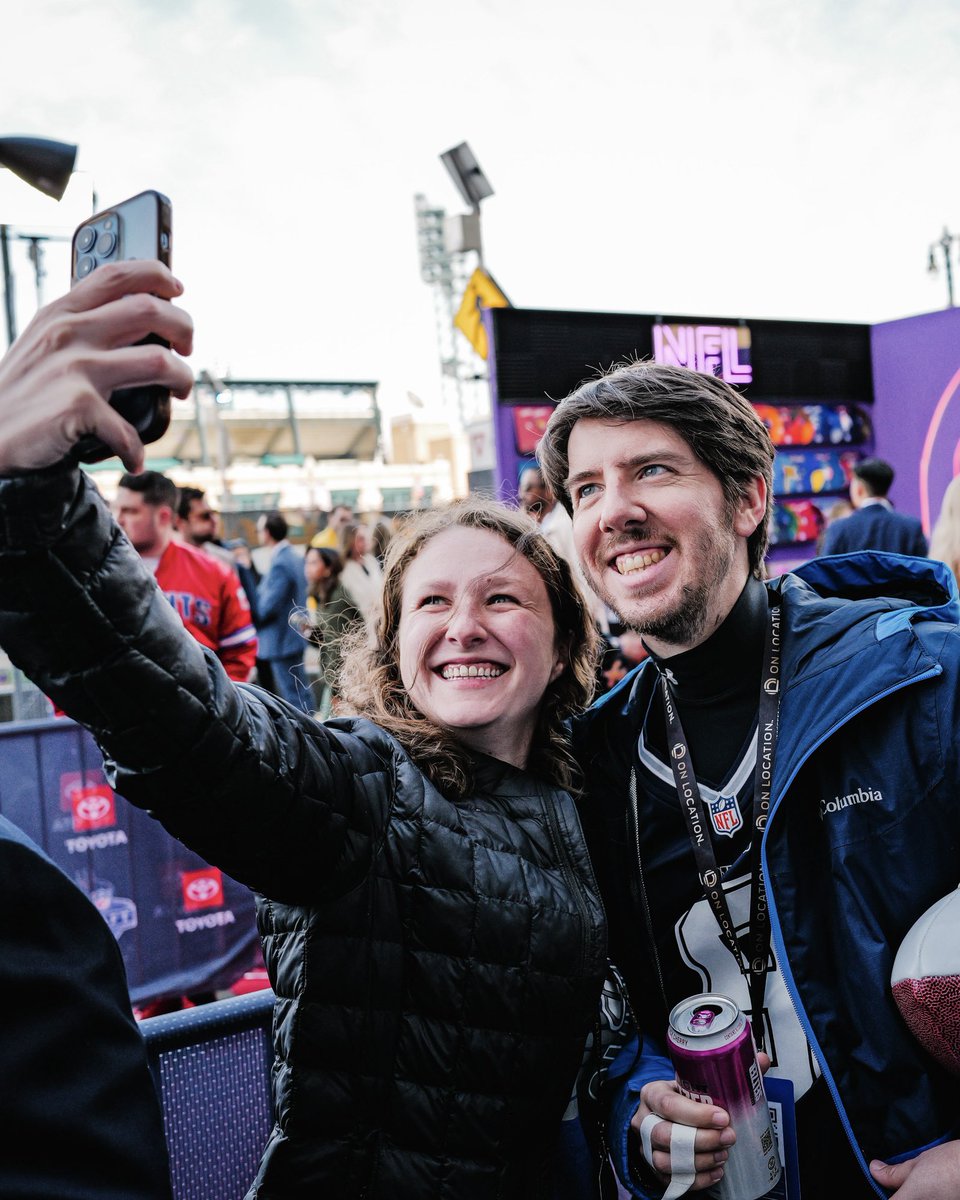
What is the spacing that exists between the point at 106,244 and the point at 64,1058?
30.1 inches

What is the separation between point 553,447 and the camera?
2.12 metres

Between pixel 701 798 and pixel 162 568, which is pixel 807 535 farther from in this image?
pixel 701 798

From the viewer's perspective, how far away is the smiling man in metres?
1.53

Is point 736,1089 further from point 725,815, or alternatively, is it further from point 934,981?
point 725,815

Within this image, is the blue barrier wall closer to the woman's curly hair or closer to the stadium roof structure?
the woman's curly hair

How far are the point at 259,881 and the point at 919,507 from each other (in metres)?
10.3

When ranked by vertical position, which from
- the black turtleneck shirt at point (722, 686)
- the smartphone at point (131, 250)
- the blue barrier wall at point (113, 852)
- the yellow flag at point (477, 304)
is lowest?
the blue barrier wall at point (113, 852)

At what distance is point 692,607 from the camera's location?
1.87 m

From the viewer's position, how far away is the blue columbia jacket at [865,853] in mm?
1517

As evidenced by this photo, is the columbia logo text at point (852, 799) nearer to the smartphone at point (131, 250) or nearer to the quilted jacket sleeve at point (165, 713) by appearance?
the quilted jacket sleeve at point (165, 713)

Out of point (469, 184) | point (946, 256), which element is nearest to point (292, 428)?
point (946, 256)

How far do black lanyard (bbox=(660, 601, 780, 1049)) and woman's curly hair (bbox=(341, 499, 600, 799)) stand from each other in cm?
23

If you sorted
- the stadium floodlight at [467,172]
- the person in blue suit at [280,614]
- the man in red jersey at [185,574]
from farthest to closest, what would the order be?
the stadium floodlight at [467,172]
the person in blue suit at [280,614]
the man in red jersey at [185,574]

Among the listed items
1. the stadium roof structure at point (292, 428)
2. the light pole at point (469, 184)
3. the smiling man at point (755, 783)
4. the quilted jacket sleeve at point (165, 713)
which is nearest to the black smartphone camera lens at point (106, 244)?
the quilted jacket sleeve at point (165, 713)
